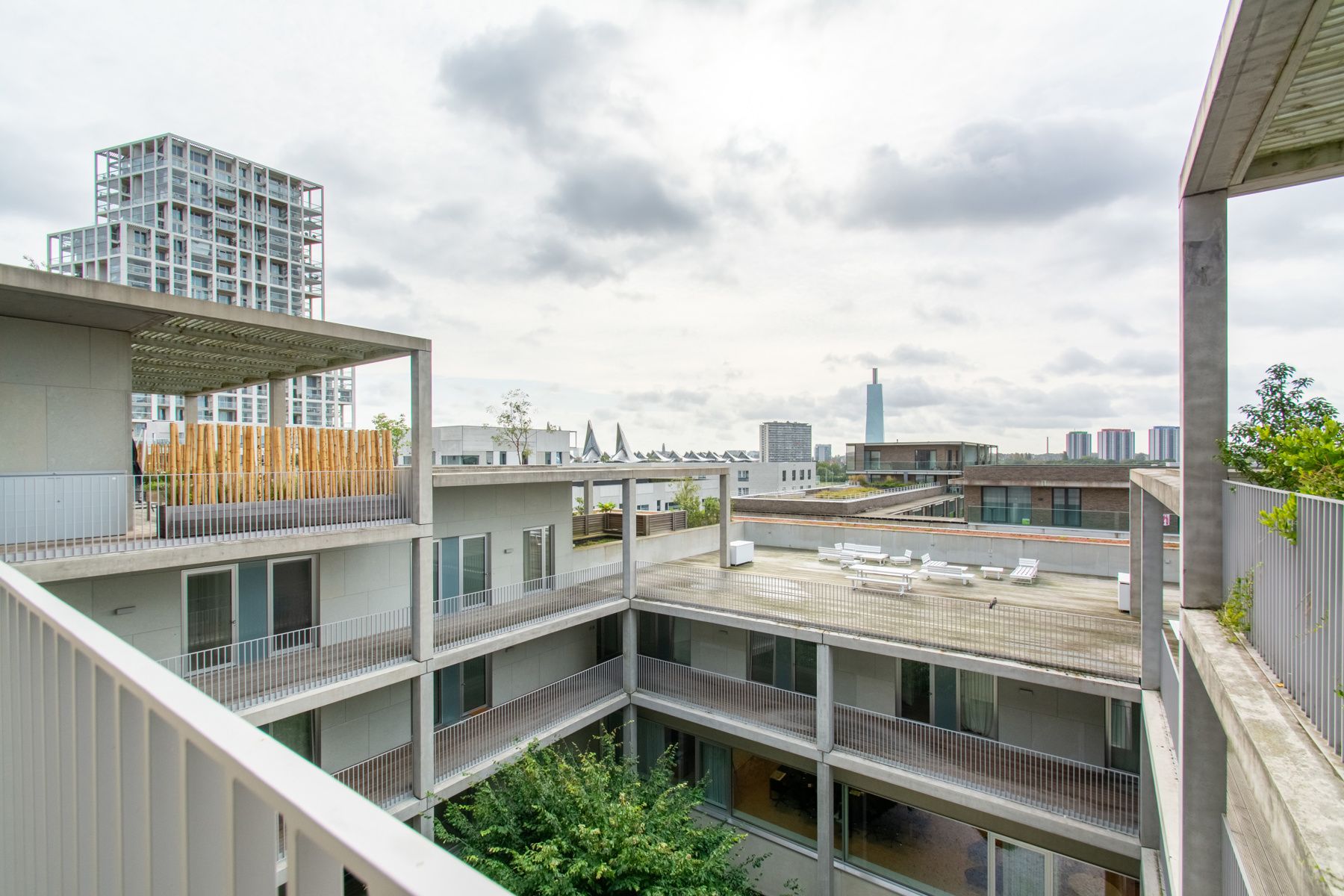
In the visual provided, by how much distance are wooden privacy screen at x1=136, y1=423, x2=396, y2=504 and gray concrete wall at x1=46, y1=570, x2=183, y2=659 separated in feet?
5.23

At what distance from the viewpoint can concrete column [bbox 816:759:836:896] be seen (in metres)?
13.0

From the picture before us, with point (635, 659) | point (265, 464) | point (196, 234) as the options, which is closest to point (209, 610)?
point (265, 464)

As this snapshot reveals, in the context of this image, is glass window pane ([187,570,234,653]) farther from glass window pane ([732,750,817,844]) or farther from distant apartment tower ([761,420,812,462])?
distant apartment tower ([761,420,812,462])

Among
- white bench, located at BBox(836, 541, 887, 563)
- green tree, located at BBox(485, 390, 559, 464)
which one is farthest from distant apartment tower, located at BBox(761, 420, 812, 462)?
white bench, located at BBox(836, 541, 887, 563)

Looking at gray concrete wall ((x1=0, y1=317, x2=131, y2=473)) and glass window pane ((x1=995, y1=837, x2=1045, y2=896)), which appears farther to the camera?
glass window pane ((x1=995, y1=837, x2=1045, y2=896))

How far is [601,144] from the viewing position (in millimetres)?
15719

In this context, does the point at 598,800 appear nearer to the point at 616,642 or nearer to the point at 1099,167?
Answer: the point at 616,642

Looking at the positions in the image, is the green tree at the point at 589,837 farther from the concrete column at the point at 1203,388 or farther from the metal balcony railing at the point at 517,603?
the concrete column at the point at 1203,388

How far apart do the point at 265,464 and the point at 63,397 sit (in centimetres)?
271

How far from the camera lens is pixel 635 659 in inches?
633

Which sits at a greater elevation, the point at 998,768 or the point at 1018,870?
the point at 998,768

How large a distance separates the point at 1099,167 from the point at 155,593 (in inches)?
671

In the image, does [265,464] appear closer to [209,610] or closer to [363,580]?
[209,610]

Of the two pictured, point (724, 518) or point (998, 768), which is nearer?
point (998, 768)
